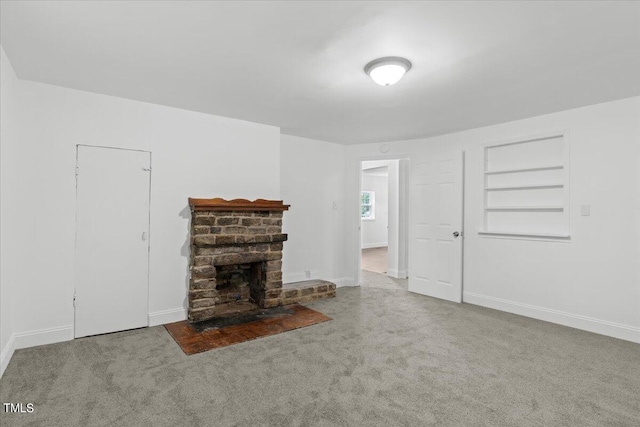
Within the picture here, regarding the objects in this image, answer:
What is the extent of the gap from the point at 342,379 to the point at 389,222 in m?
4.30

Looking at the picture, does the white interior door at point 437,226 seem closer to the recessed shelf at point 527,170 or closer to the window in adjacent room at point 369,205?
the recessed shelf at point 527,170

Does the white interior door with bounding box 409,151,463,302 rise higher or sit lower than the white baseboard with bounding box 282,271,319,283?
higher

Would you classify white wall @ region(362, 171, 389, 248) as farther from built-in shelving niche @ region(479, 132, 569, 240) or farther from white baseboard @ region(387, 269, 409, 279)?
built-in shelving niche @ region(479, 132, 569, 240)

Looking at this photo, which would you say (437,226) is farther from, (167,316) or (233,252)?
(167,316)

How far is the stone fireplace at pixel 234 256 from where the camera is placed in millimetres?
3490

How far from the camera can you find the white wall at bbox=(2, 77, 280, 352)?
2.84 m

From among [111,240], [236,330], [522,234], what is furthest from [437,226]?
[111,240]

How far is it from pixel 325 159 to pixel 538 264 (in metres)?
3.23

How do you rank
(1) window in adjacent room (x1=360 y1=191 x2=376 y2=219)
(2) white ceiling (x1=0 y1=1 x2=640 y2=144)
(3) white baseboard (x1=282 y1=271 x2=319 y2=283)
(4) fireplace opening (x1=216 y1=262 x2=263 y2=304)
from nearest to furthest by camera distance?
(2) white ceiling (x1=0 y1=1 x2=640 y2=144), (4) fireplace opening (x1=216 y1=262 x2=263 y2=304), (3) white baseboard (x1=282 y1=271 x2=319 y2=283), (1) window in adjacent room (x1=360 y1=191 x2=376 y2=219)

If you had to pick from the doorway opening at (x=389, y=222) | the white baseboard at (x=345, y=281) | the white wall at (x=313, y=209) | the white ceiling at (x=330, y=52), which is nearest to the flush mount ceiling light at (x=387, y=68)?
the white ceiling at (x=330, y=52)

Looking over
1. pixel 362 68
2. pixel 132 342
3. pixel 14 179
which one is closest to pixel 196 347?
pixel 132 342

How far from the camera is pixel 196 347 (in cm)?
281

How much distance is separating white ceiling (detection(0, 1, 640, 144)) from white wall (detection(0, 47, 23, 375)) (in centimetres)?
28

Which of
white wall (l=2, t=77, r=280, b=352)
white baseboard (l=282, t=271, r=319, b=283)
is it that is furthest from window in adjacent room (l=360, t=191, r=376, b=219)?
white wall (l=2, t=77, r=280, b=352)
